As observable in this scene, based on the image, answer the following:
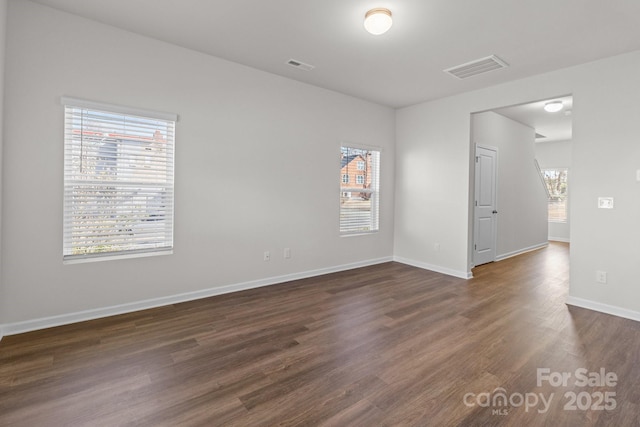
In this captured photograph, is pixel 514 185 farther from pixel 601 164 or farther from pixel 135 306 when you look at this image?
pixel 135 306

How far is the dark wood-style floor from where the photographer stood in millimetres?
1758

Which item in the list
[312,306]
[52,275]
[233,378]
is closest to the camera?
[233,378]

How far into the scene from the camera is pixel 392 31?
9.64 feet

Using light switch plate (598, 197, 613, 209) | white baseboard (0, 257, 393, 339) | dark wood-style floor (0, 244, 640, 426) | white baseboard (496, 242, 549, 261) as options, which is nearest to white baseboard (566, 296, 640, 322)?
dark wood-style floor (0, 244, 640, 426)

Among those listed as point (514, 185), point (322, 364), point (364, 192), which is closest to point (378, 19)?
point (322, 364)

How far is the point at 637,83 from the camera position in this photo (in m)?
3.17

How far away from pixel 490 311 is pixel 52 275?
4.36 m

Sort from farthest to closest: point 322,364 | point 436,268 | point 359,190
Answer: point 359,190 → point 436,268 → point 322,364

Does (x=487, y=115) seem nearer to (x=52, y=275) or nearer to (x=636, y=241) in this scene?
(x=636, y=241)

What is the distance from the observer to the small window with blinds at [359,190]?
5.03 m

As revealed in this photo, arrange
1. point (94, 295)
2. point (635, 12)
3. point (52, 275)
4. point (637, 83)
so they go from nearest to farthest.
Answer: point (635, 12) < point (52, 275) < point (94, 295) < point (637, 83)

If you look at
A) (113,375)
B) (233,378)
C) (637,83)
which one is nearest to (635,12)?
(637,83)

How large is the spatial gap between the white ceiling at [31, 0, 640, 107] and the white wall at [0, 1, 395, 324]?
0.29 m

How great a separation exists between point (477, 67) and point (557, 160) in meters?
6.89
